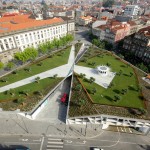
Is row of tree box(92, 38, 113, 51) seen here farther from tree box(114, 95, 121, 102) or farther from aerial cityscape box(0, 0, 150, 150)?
tree box(114, 95, 121, 102)

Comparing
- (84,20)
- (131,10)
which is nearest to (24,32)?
(84,20)

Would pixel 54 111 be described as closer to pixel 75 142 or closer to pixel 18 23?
pixel 75 142

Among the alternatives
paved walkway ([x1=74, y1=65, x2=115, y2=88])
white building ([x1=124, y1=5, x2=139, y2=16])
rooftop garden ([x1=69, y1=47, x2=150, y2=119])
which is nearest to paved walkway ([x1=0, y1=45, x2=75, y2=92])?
paved walkway ([x1=74, y1=65, x2=115, y2=88])

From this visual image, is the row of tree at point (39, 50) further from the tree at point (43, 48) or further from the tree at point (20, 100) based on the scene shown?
the tree at point (20, 100)

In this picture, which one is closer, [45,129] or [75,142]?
[75,142]

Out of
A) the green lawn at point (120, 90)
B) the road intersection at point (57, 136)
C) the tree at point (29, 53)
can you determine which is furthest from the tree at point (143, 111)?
the tree at point (29, 53)

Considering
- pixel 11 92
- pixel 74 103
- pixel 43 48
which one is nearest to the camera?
pixel 74 103

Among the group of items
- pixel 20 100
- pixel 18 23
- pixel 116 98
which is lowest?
pixel 20 100
